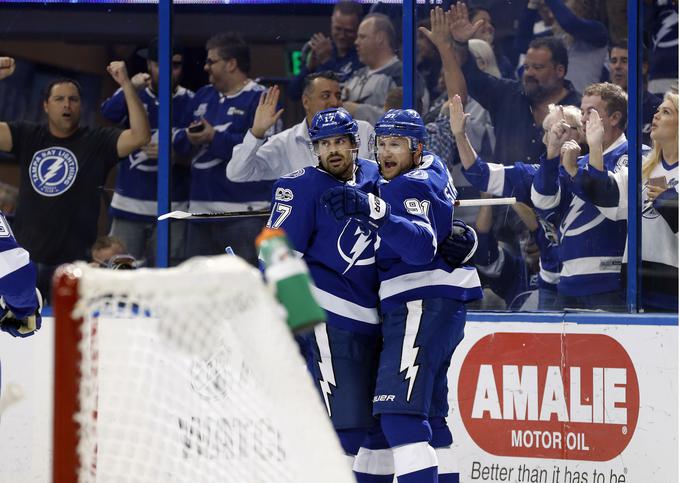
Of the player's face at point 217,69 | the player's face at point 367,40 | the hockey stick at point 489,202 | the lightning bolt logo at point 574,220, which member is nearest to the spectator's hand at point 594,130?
the lightning bolt logo at point 574,220

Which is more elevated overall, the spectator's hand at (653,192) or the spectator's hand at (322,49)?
the spectator's hand at (322,49)

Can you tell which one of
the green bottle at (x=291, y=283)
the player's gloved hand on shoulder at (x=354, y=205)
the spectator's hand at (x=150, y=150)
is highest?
the spectator's hand at (x=150, y=150)

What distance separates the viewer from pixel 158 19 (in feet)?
19.7

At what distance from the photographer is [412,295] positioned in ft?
14.5

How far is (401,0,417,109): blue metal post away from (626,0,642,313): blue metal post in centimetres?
96

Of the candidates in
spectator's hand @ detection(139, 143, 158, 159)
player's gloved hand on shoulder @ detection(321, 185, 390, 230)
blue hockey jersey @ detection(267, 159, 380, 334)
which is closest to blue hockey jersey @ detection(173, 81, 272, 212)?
spectator's hand @ detection(139, 143, 158, 159)

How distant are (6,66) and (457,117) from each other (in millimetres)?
2270

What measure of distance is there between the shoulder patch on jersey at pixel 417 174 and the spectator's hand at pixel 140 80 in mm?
2106

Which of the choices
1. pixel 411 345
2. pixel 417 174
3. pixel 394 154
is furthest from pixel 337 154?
pixel 411 345

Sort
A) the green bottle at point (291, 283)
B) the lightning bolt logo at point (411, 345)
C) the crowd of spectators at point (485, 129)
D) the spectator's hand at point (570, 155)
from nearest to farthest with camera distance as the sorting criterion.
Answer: the green bottle at point (291, 283) → the lightning bolt logo at point (411, 345) → the crowd of spectators at point (485, 129) → the spectator's hand at point (570, 155)

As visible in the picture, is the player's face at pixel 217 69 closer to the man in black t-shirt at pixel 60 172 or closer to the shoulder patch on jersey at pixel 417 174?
the man in black t-shirt at pixel 60 172

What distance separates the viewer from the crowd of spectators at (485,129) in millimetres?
5316

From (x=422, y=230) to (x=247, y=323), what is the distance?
2.07 m

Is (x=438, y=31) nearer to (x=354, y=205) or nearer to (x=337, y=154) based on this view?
(x=337, y=154)
